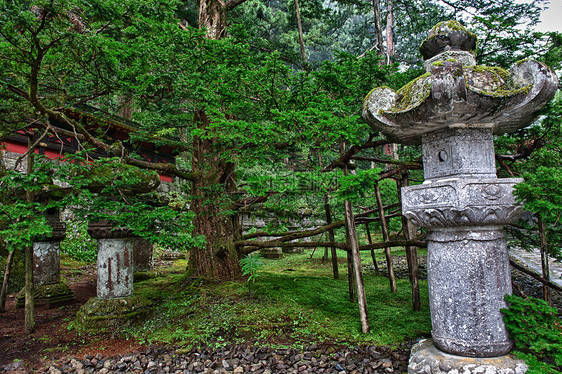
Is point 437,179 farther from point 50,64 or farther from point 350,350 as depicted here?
point 50,64

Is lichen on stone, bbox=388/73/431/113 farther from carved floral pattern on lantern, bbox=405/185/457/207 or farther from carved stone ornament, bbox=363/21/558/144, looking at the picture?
carved floral pattern on lantern, bbox=405/185/457/207

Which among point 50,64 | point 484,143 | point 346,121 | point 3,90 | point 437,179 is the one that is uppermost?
point 50,64

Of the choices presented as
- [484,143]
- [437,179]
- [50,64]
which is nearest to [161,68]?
[50,64]

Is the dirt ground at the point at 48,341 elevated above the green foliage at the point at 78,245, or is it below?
below

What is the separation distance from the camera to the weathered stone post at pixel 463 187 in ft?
7.93

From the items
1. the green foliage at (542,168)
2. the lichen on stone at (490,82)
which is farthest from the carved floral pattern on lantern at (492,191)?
the lichen on stone at (490,82)

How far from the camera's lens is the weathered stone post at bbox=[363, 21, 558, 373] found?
2416mm

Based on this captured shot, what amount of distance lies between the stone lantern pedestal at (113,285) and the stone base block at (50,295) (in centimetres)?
162

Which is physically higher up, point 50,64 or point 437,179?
point 50,64

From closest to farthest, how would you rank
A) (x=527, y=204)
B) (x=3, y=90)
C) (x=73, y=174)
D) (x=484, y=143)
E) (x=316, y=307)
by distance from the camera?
(x=527, y=204)
(x=484, y=143)
(x=73, y=174)
(x=3, y=90)
(x=316, y=307)

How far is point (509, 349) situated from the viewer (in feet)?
8.38

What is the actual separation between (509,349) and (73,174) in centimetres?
460

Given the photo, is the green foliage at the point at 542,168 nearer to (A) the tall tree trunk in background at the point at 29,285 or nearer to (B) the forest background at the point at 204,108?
(B) the forest background at the point at 204,108

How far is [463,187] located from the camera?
99.5 inches
